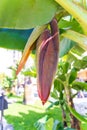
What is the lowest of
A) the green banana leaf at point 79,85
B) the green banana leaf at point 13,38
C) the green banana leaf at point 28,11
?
the green banana leaf at point 79,85

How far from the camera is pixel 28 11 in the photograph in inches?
12.0

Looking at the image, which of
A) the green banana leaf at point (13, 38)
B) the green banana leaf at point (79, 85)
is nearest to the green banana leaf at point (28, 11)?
the green banana leaf at point (13, 38)

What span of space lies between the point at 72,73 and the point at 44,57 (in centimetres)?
107

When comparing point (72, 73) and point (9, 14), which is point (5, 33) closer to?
point (9, 14)

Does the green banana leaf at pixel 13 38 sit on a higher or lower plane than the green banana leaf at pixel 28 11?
lower

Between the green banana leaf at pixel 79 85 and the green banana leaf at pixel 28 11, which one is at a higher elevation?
the green banana leaf at pixel 28 11

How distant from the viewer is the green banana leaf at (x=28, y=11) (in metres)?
0.30

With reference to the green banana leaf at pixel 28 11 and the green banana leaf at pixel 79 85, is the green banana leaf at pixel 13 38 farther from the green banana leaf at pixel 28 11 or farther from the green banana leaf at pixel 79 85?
the green banana leaf at pixel 79 85

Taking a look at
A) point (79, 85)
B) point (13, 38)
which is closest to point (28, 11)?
point (13, 38)

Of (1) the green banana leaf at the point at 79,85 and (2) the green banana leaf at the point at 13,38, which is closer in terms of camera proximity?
(2) the green banana leaf at the point at 13,38

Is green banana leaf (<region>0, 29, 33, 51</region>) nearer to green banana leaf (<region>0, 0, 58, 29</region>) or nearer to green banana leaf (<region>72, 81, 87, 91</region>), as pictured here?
green banana leaf (<region>0, 0, 58, 29</region>)

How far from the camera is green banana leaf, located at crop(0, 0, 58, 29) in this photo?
304 millimetres

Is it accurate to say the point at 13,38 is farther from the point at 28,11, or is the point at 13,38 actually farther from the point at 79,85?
the point at 79,85

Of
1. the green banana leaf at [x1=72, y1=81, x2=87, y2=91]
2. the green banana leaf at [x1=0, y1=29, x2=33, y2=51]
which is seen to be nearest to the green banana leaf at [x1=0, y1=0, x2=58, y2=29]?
the green banana leaf at [x1=0, y1=29, x2=33, y2=51]
